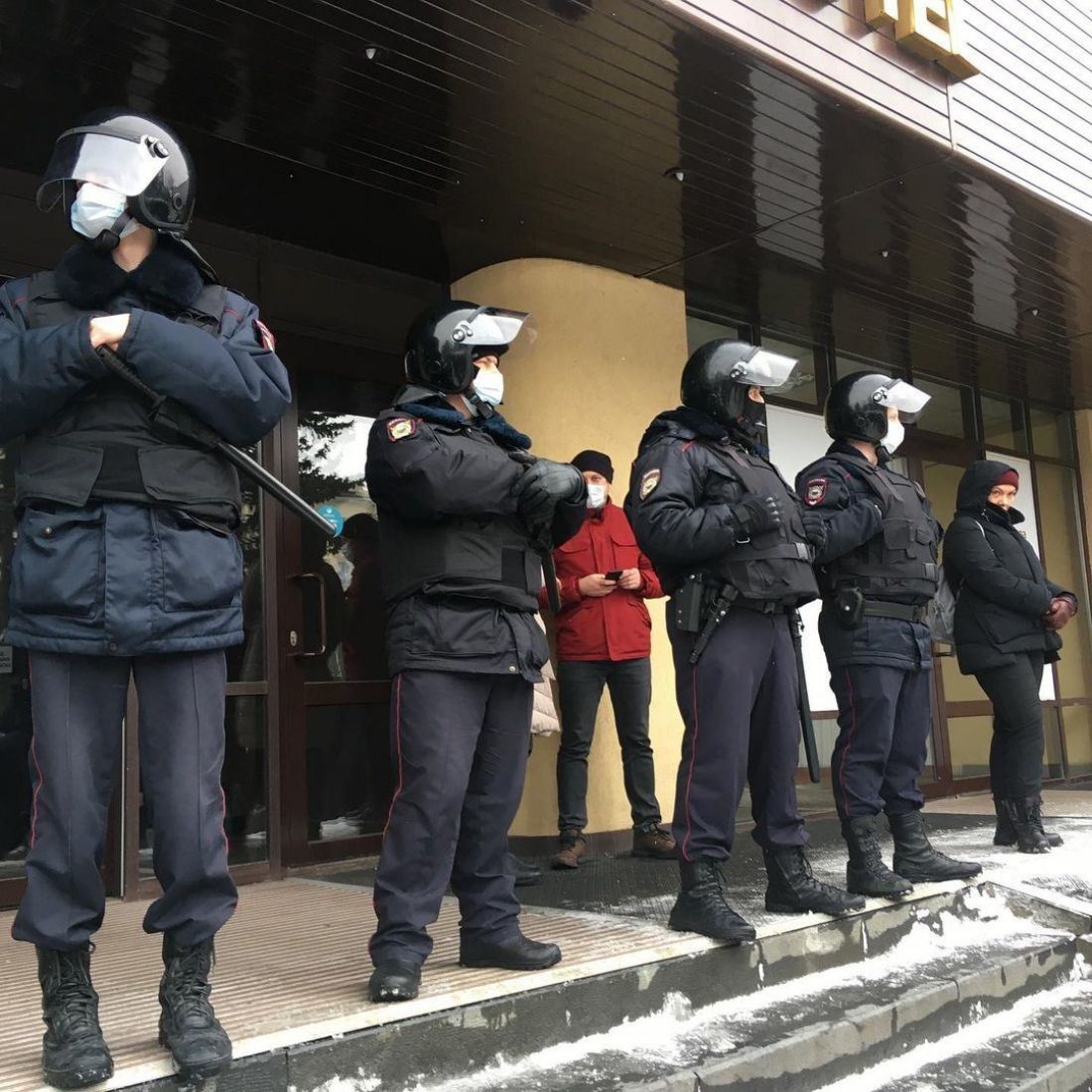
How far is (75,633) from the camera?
7.59ft

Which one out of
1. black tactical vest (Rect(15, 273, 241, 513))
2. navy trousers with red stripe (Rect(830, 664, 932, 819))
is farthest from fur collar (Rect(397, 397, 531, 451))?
navy trousers with red stripe (Rect(830, 664, 932, 819))

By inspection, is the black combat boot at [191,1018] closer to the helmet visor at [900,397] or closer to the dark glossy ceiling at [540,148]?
the dark glossy ceiling at [540,148]

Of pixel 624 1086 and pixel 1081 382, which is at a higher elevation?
pixel 1081 382

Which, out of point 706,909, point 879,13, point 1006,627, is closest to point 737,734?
point 706,909

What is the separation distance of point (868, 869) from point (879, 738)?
0.48 metres

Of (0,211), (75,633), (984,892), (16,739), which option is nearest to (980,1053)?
(984,892)

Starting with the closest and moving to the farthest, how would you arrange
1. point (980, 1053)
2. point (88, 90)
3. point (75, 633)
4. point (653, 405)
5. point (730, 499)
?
point (75, 633) → point (980, 1053) → point (730, 499) → point (88, 90) → point (653, 405)

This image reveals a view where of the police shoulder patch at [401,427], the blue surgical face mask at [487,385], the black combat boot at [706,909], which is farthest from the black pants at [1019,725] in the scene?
the police shoulder patch at [401,427]

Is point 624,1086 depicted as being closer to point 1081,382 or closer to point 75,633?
point 75,633

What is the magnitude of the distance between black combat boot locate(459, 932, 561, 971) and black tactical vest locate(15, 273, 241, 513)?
1.44 meters

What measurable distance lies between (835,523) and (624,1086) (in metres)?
2.22

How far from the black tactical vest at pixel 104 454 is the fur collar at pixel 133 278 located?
4 centimetres

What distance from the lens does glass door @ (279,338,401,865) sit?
Result: 5242 mm

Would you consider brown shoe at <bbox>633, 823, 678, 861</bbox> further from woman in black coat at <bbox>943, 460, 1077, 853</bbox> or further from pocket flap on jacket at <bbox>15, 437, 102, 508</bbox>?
pocket flap on jacket at <bbox>15, 437, 102, 508</bbox>
